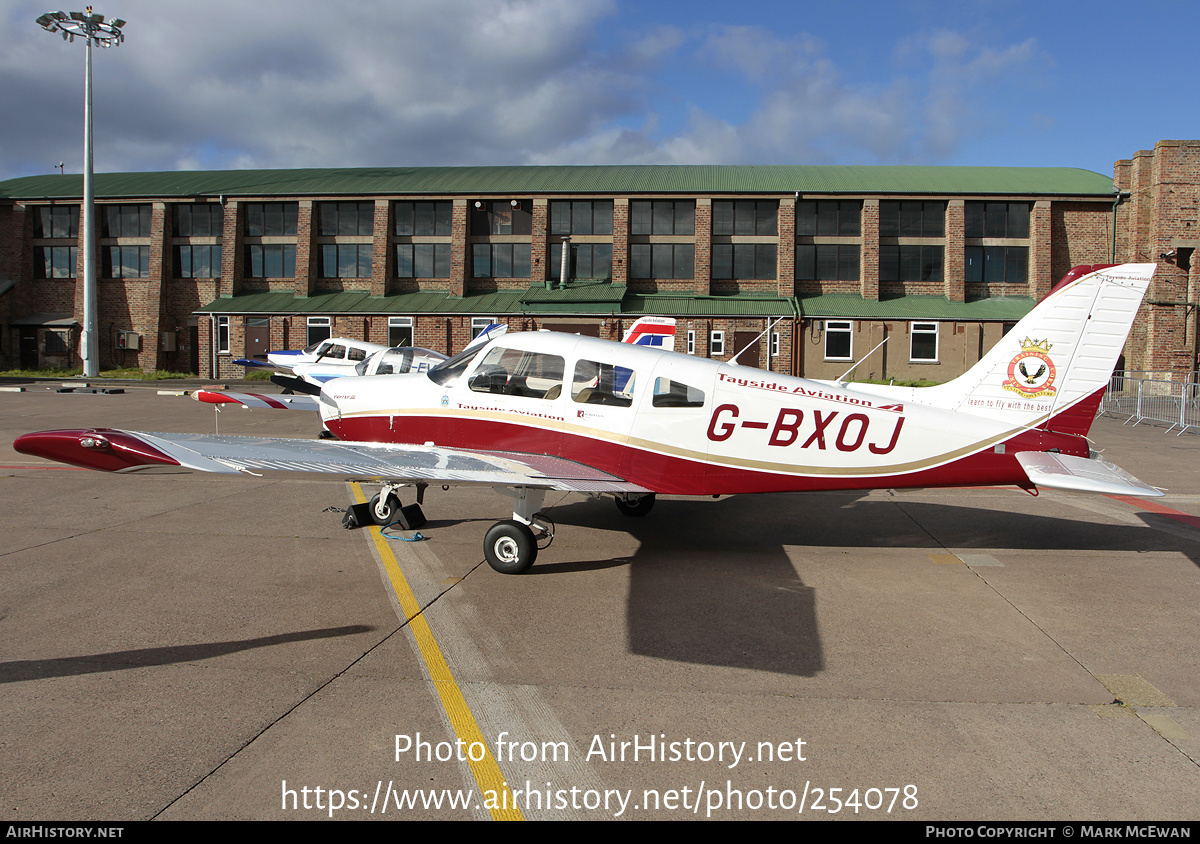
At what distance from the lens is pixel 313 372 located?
22000 millimetres

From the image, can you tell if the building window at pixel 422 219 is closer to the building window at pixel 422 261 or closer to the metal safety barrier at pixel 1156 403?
the building window at pixel 422 261

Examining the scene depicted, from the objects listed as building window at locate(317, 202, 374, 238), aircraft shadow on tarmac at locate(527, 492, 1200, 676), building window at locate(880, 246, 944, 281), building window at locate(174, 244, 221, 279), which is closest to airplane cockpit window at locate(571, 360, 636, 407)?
aircraft shadow on tarmac at locate(527, 492, 1200, 676)

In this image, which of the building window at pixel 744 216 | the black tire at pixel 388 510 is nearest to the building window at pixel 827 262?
the building window at pixel 744 216

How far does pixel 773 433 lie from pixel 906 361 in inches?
1249

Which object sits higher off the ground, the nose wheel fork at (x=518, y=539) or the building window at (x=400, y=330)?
the building window at (x=400, y=330)

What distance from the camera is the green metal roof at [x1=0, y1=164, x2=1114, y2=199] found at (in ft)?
123

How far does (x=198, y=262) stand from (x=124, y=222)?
5308 millimetres

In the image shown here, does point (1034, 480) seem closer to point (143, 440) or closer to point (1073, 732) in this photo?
point (1073, 732)

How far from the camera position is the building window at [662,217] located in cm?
3831

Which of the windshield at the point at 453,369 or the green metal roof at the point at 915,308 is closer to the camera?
the windshield at the point at 453,369

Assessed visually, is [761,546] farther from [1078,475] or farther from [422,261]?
[422,261]

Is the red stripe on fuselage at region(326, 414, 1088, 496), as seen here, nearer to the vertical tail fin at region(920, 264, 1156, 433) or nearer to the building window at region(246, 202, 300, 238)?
the vertical tail fin at region(920, 264, 1156, 433)

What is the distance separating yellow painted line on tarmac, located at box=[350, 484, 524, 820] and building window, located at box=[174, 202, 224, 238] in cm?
4261

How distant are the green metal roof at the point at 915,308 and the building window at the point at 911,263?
4.08 feet
